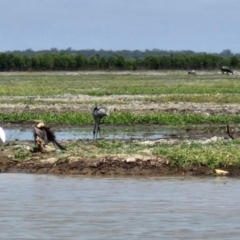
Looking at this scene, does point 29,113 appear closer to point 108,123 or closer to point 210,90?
point 108,123

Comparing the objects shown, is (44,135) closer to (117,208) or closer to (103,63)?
(117,208)

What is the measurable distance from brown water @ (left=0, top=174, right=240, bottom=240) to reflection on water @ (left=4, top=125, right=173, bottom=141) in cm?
499

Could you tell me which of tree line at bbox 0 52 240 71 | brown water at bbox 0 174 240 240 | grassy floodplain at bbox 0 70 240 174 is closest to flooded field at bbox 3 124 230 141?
grassy floodplain at bbox 0 70 240 174

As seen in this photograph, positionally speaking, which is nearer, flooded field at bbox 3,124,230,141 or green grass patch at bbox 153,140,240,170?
green grass patch at bbox 153,140,240,170

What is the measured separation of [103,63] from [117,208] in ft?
218

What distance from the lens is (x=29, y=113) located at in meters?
24.8

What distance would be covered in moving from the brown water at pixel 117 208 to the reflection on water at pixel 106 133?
16.4 ft

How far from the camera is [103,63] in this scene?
77.9 meters

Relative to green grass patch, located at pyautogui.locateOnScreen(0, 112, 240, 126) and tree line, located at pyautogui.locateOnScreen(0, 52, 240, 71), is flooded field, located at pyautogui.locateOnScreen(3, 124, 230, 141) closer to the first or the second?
green grass patch, located at pyautogui.locateOnScreen(0, 112, 240, 126)

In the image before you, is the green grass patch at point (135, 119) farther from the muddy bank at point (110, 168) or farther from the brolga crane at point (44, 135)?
the muddy bank at point (110, 168)

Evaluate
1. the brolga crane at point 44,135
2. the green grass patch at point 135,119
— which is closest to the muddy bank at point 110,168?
the brolga crane at point 44,135

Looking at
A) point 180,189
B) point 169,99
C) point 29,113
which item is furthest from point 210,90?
point 180,189

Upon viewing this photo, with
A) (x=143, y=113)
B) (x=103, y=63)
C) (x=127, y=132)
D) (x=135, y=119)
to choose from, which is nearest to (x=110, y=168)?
(x=127, y=132)

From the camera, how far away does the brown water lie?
1028 centimetres
